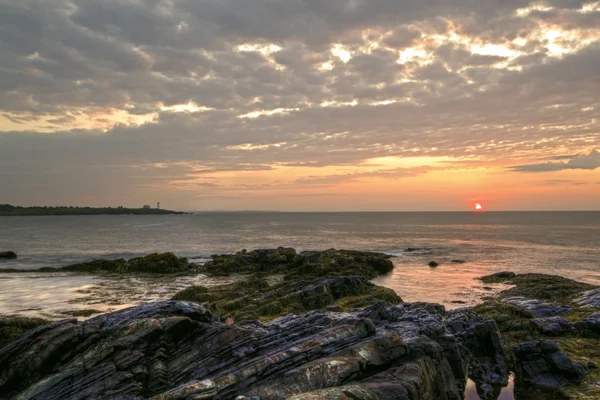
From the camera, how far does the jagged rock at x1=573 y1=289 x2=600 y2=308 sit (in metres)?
30.9

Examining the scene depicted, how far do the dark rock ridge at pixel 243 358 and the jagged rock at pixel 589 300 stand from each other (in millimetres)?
16318

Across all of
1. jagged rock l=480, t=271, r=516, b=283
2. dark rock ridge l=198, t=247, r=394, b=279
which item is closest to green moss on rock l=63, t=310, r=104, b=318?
dark rock ridge l=198, t=247, r=394, b=279

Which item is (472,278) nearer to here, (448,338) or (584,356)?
(584,356)

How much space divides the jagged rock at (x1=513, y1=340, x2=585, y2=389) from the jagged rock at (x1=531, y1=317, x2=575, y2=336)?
16.0ft

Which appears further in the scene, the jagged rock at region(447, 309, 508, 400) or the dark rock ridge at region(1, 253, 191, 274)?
the dark rock ridge at region(1, 253, 191, 274)

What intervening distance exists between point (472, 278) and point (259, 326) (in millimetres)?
44210

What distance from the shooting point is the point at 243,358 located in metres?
16.8

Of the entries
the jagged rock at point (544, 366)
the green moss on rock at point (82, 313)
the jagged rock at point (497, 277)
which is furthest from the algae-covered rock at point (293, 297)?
the jagged rock at point (497, 277)

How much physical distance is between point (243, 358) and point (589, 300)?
3054 centimetres

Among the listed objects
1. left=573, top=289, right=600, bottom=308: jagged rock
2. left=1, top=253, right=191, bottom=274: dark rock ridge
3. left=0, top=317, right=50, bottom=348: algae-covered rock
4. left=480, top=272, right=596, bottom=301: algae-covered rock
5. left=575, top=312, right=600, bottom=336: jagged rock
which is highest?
left=575, top=312, right=600, bottom=336: jagged rock

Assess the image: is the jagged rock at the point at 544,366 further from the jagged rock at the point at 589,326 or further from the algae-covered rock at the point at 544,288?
the algae-covered rock at the point at 544,288

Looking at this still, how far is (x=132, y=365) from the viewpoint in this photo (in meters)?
16.8

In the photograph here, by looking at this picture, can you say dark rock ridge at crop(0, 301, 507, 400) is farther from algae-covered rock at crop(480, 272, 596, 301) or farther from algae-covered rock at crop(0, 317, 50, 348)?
algae-covered rock at crop(480, 272, 596, 301)

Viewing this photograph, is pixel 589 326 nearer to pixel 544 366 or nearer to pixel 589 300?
pixel 544 366
